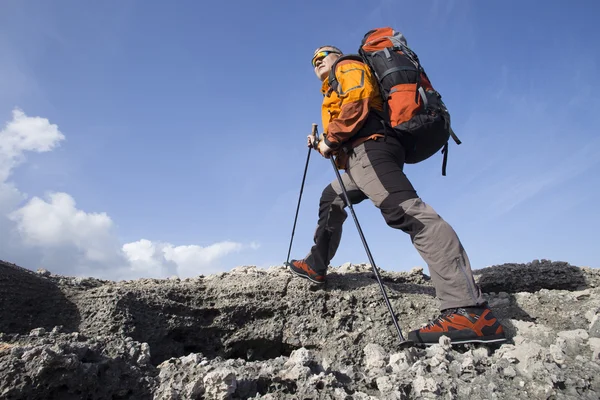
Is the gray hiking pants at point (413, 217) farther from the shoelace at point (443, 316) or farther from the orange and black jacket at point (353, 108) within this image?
the orange and black jacket at point (353, 108)

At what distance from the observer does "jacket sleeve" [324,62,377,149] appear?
162 inches

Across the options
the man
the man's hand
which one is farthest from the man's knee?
the man's hand

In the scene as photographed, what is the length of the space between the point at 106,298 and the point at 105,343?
53.6 inches

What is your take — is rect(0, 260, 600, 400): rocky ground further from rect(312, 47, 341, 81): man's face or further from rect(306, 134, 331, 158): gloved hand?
rect(312, 47, 341, 81): man's face

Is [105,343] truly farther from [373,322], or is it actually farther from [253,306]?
[373,322]

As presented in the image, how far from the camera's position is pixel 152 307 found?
4309 mm

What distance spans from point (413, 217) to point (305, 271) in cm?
171

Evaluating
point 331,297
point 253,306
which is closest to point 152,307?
point 253,306

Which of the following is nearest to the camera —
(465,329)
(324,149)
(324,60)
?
(465,329)

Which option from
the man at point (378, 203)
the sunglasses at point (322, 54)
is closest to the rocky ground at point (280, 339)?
the man at point (378, 203)

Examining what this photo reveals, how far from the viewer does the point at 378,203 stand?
4102mm

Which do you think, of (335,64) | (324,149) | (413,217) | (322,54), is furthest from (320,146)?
(413,217)

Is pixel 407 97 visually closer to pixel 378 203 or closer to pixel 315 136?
pixel 378 203

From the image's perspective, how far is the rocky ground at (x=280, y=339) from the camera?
249cm
